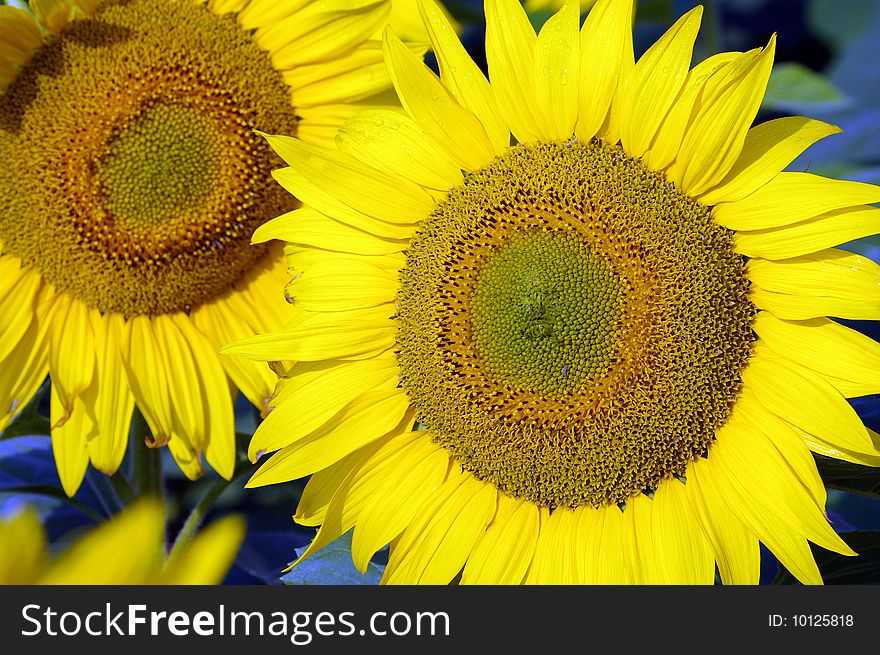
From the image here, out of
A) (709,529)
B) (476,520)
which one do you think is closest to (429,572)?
(476,520)

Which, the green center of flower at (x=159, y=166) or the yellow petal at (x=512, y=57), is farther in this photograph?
the green center of flower at (x=159, y=166)

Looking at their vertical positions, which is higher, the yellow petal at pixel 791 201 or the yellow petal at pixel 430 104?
the yellow petal at pixel 430 104

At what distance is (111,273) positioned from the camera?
6.88 feet

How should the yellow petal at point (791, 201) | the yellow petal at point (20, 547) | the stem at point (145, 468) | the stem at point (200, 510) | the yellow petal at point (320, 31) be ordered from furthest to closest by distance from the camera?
the stem at point (145, 468) < the stem at point (200, 510) < the yellow petal at point (320, 31) < the yellow petal at point (791, 201) < the yellow petal at point (20, 547)

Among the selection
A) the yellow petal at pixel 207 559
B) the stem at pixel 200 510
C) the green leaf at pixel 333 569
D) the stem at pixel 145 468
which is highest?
the yellow petal at pixel 207 559

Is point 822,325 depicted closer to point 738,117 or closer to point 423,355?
point 738,117

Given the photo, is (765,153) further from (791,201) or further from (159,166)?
(159,166)

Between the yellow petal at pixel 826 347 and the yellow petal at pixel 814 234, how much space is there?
0.11 metres

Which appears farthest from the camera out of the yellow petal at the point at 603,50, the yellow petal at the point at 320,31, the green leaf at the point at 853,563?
the yellow petal at the point at 320,31

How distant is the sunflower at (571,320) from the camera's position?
5.24 ft

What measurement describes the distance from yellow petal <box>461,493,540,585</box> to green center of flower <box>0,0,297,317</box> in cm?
77

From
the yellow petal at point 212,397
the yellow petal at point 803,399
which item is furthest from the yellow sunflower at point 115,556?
the yellow petal at point 212,397

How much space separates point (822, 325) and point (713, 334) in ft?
0.54

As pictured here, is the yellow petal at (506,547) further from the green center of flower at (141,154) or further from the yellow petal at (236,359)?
the green center of flower at (141,154)
